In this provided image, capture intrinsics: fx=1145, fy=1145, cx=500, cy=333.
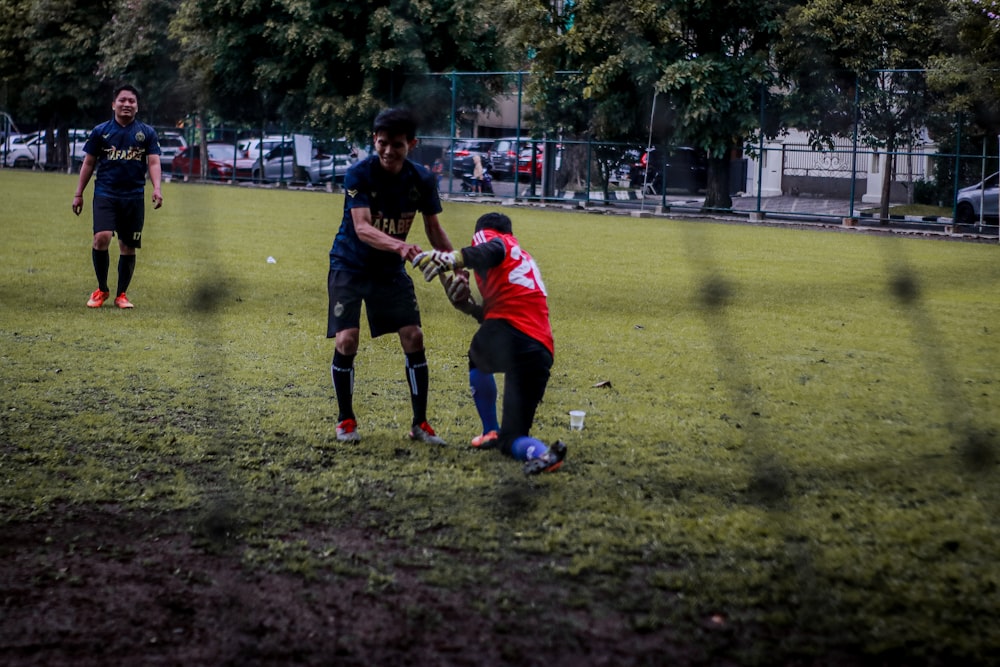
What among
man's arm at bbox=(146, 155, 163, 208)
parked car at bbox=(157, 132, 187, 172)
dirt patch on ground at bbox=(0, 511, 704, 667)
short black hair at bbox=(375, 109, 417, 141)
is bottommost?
dirt patch on ground at bbox=(0, 511, 704, 667)

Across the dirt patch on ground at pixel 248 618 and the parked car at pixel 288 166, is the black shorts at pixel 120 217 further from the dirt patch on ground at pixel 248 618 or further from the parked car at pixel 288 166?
the parked car at pixel 288 166

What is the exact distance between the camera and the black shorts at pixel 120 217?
7.82m

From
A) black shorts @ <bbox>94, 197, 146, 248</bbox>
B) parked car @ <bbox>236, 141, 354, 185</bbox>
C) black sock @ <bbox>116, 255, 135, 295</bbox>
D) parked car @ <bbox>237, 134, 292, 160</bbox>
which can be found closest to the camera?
black shorts @ <bbox>94, 197, 146, 248</bbox>

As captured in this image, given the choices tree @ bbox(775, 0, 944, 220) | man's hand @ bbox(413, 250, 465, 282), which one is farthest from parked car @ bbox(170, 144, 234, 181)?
man's hand @ bbox(413, 250, 465, 282)

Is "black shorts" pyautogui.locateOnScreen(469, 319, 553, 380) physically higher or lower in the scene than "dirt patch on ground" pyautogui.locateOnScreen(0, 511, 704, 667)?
higher

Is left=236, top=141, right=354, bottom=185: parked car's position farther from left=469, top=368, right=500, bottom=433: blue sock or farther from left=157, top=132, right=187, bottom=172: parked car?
left=469, top=368, right=500, bottom=433: blue sock

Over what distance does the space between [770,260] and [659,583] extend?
9469mm

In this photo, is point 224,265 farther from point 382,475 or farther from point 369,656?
point 369,656

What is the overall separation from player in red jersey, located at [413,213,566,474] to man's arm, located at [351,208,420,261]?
0.65 ft

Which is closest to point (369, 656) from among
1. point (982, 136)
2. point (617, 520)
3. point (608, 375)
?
point (617, 520)

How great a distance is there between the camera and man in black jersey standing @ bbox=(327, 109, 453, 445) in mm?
4348

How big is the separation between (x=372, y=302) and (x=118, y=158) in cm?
415

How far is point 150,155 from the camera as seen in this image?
805 centimetres

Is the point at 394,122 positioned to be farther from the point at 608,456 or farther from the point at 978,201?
the point at 978,201
